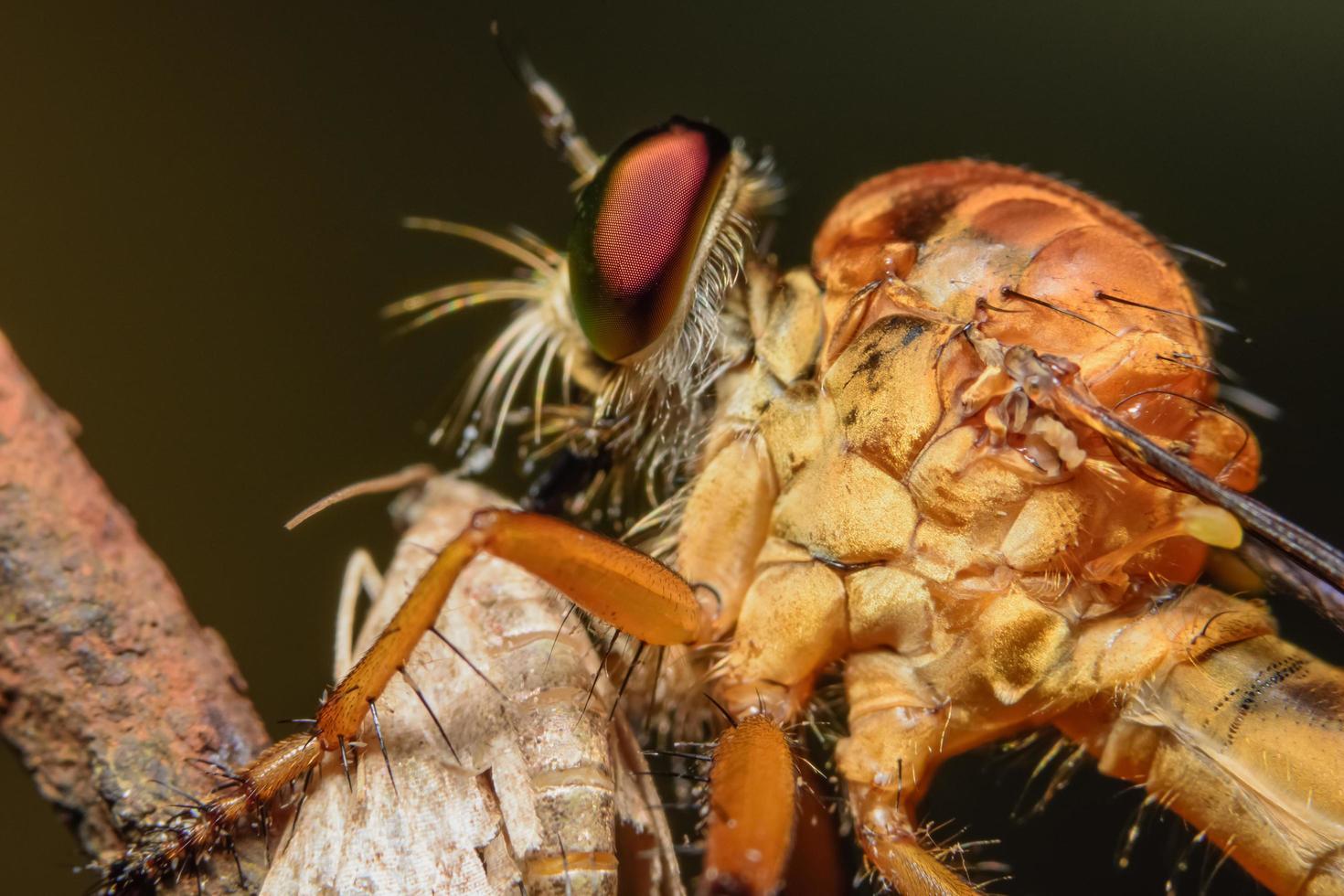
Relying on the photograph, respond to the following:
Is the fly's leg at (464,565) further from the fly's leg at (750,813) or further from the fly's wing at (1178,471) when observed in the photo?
the fly's wing at (1178,471)

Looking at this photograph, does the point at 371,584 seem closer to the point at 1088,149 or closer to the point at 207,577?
the point at 207,577

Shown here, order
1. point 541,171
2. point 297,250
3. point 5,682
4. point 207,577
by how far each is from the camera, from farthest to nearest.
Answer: point 541,171 → point 297,250 → point 207,577 → point 5,682

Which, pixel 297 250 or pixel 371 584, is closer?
pixel 371 584

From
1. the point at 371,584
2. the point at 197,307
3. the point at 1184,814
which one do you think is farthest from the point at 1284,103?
the point at 197,307

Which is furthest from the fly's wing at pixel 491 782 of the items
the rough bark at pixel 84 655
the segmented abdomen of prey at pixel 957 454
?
the segmented abdomen of prey at pixel 957 454

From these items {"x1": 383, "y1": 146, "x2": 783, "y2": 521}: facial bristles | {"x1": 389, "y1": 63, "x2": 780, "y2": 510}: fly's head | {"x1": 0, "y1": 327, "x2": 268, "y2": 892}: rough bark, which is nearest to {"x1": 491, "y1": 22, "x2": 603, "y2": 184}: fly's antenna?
{"x1": 389, "y1": 63, "x2": 780, "y2": 510}: fly's head

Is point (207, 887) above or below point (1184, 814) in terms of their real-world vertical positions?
above

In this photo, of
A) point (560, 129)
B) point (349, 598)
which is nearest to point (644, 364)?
point (560, 129)
